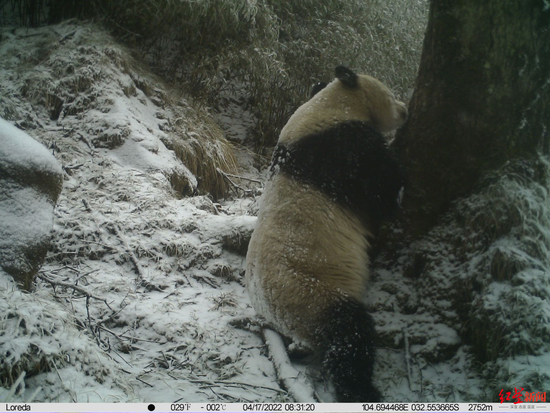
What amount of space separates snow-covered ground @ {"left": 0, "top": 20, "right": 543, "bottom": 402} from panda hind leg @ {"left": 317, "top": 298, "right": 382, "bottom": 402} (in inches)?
5.0

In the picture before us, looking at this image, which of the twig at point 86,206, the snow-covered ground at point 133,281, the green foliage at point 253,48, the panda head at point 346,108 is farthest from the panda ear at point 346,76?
the green foliage at point 253,48

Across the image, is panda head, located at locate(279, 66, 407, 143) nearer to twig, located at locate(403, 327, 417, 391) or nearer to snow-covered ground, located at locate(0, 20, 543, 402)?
snow-covered ground, located at locate(0, 20, 543, 402)

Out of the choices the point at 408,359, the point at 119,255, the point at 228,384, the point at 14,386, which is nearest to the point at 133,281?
the point at 119,255

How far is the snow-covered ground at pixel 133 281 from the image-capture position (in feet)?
6.43

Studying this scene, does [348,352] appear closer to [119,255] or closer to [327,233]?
[327,233]

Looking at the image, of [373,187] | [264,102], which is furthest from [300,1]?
[373,187]

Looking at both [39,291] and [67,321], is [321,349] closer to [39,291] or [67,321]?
[67,321]

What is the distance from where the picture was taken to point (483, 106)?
7.97 ft

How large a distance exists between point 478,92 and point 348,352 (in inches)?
66.3

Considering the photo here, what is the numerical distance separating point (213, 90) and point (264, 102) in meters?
0.75

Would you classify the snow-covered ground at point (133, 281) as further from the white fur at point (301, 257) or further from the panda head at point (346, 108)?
the panda head at point (346, 108)

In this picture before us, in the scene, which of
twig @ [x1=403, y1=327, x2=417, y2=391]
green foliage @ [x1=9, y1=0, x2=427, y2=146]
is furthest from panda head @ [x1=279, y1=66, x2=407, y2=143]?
green foliage @ [x1=9, y1=0, x2=427, y2=146]

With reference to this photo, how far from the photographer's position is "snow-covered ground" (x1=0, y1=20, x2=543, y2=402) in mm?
1960

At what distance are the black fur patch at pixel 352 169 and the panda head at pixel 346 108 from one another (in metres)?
0.13
